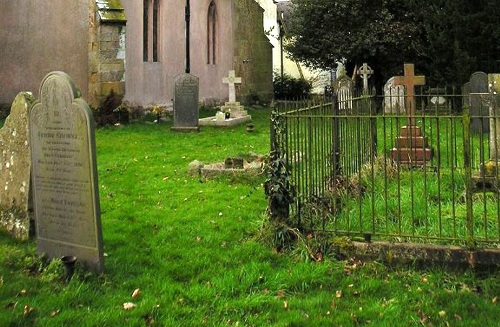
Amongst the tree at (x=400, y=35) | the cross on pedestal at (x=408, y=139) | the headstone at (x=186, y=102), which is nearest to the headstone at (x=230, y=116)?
the headstone at (x=186, y=102)

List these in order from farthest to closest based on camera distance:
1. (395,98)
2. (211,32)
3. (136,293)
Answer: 1. (211,32)
2. (395,98)
3. (136,293)

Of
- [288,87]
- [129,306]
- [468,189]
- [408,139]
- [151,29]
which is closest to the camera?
[129,306]

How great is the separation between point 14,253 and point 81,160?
→ 1389 millimetres

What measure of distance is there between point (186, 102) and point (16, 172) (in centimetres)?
1019

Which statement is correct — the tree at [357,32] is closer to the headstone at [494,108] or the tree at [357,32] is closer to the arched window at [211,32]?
the arched window at [211,32]

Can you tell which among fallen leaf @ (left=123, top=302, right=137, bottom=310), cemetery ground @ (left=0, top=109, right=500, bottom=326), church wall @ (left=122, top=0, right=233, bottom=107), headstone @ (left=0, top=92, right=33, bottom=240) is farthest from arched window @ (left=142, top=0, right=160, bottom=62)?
fallen leaf @ (left=123, top=302, right=137, bottom=310)

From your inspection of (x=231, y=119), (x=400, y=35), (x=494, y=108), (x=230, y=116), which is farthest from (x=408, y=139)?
(x=400, y=35)

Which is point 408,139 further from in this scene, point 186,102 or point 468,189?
point 186,102

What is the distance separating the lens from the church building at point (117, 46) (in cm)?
1566

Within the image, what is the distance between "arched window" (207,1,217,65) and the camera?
22.9m

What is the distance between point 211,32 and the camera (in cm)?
2309

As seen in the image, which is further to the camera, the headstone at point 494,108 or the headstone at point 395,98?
the headstone at point 395,98

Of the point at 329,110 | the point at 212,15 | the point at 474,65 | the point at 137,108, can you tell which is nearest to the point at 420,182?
the point at 329,110

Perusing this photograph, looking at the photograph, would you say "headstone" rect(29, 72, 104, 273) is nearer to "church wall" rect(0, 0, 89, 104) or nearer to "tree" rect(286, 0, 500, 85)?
"church wall" rect(0, 0, 89, 104)
